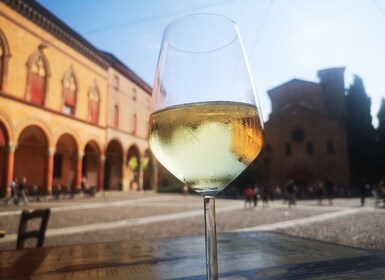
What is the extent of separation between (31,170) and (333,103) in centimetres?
3187

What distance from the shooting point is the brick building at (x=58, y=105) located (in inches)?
651

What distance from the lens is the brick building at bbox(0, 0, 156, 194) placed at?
16.5m

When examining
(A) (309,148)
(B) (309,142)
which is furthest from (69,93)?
(A) (309,148)

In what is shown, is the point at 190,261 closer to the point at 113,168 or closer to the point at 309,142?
the point at 113,168

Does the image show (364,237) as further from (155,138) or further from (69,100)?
(69,100)

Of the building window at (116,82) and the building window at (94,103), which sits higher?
the building window at (116,82)

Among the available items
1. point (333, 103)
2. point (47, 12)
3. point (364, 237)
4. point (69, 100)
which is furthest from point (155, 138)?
point (333, 103)

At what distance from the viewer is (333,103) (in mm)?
35406

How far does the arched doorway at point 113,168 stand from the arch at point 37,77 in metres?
11.2

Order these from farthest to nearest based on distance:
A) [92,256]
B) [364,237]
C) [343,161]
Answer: [343,161]
[364,237]
[92,256]

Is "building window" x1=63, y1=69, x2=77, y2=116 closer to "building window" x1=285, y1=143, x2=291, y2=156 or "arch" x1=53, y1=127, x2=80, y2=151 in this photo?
"arch" x1=53, y1=127, x2=80, y2=151

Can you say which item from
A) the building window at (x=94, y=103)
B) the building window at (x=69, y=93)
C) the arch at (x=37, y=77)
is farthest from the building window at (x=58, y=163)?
the arch at (x=37, y=77)

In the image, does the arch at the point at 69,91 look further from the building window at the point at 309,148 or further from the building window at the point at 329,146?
the building window at the point at 329,146

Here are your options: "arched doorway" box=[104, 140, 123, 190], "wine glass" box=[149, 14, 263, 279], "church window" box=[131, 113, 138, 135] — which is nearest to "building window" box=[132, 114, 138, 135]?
"church window" box=[131, 113, 138, 135]
